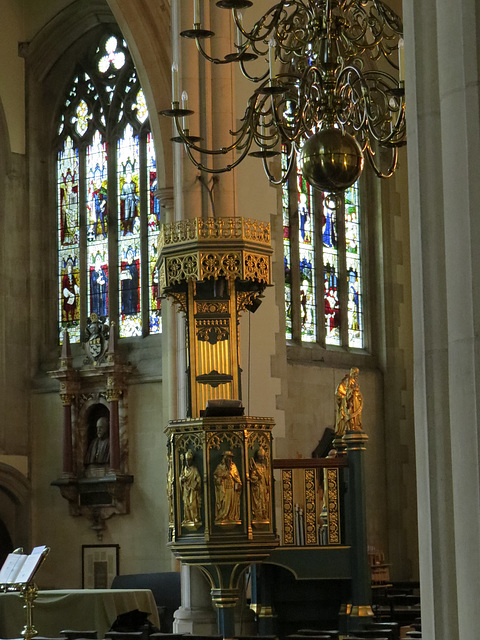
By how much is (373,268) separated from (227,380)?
7.62 meters

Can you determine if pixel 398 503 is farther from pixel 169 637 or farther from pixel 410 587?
pixel 169 637

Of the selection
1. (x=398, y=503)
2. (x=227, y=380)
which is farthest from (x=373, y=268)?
(x=227, y=380)

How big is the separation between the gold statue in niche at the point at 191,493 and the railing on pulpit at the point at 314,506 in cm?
67

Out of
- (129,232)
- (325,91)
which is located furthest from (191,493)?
(129,232)

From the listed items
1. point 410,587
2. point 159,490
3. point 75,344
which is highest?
point 75,344

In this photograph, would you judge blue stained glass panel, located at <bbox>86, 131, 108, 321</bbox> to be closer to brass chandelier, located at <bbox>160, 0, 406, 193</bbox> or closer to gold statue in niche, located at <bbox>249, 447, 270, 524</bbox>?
gold statue in niche, located at <bbox>249, 447, 270, 524</bbox>

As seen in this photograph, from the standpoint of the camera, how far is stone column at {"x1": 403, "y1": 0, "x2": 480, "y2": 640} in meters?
3.48

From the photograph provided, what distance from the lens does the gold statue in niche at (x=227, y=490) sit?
870 cm

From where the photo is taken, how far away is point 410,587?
1502 cm

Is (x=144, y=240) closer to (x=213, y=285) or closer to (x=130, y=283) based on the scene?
(x=130, y=283)

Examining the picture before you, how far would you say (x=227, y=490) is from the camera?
8695 mm

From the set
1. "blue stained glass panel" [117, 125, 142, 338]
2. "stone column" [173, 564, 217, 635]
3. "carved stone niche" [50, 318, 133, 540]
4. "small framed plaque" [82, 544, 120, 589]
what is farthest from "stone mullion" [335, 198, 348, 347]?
"stone column" [173, 564, 217, 635]

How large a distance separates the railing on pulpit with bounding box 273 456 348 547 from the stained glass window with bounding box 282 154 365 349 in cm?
658

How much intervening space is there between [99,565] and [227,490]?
7603 mm
